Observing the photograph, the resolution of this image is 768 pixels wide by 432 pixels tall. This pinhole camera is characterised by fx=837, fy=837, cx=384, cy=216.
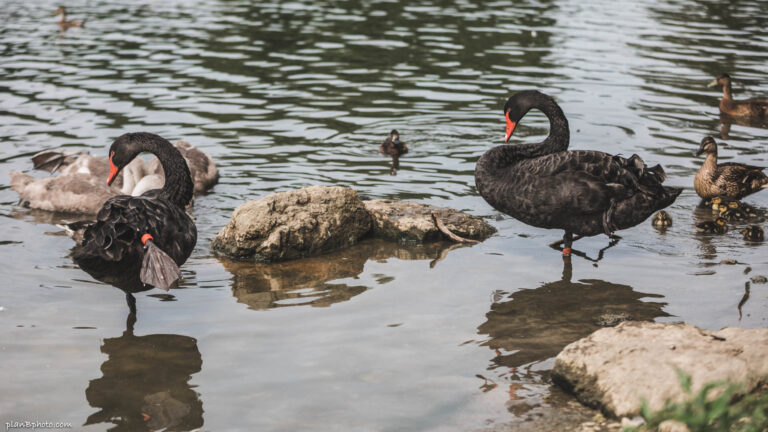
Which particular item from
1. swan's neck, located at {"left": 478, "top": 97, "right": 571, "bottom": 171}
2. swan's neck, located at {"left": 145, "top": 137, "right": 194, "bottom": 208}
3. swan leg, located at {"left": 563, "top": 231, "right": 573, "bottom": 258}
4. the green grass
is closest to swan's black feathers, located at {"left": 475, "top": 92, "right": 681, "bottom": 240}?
swan leg, located at {"left": 563, "top": 231, "right": 573, "bottom": 258}

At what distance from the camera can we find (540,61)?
19062mm

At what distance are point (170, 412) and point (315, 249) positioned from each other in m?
Answer: 3.60

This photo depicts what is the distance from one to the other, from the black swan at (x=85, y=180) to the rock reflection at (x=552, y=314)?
17.1 feet

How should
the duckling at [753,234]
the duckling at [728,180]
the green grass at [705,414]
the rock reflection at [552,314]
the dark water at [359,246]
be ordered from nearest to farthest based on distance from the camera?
the green grass at [705,414] → the dark water at [359,246] → the rock reflection at [552,314] → the duckling at [753,234] → the duckling at [728,180]

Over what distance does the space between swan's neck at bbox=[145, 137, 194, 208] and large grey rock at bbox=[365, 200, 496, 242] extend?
89.4 inches

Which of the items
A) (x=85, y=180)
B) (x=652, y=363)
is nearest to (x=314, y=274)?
(x=652, y=363)

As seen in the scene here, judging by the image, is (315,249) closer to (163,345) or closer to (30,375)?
(163,345)

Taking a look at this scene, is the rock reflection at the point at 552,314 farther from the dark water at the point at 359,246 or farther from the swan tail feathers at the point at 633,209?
the swan tail feathers at the point at 633,209

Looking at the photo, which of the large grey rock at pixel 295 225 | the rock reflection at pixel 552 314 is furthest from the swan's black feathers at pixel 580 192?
the large grey rock at pixel 295 225

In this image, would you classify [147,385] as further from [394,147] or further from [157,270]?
[394,147]

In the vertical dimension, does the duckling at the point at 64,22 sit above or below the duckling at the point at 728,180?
above

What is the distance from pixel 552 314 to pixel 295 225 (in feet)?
9.80

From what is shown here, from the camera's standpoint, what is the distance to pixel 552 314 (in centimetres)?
731

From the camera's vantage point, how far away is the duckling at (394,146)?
12.6m
